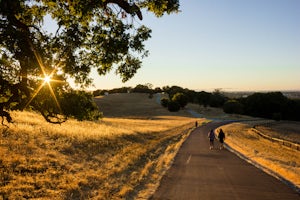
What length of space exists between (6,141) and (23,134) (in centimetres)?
Result: 283

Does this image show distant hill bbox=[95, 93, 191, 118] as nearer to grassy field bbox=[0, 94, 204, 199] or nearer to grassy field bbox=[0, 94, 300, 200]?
grassy field bbox=[0, 94, 204, 199]

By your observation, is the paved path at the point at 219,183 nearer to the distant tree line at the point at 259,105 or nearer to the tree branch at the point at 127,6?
the tree branch at the point at 127,6

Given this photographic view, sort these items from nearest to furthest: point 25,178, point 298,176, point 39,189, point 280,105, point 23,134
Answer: point 39,189 → point 25,178 → point 298,176 → point 23,134 → point 280,105

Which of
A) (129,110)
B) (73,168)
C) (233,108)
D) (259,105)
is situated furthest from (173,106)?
(73,168)

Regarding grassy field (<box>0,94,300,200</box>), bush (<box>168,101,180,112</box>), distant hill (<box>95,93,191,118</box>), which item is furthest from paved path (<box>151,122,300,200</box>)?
bush (<box>168,101,180,112</box>)

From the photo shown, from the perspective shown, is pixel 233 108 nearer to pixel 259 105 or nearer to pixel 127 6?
pixel 259 105

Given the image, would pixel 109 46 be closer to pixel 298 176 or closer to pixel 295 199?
pixel 295 199

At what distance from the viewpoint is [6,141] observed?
19234mm

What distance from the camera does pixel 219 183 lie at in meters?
14.2

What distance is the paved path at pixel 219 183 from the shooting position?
39.3 feet

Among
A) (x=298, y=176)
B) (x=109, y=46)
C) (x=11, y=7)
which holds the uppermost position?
(x=11, y=7)

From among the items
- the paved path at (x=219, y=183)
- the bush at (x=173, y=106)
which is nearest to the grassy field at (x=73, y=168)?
the paved path at (x=219, y=183)

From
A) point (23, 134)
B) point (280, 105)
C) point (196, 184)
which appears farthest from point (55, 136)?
point (280, 105)

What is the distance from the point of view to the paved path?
1197 cm
